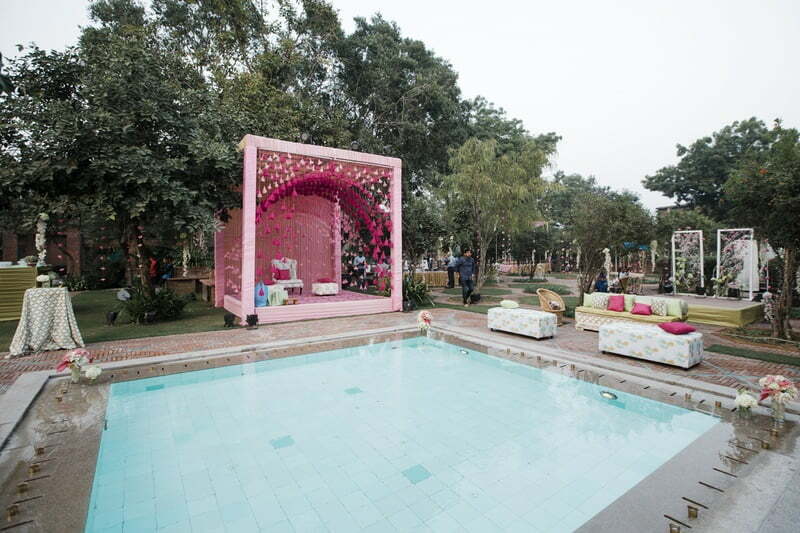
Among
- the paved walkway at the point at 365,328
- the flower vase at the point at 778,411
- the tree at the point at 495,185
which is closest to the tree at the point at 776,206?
the paved walkway at the point at 365,328

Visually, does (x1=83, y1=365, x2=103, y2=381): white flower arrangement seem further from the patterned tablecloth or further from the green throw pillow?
the green throw pillow

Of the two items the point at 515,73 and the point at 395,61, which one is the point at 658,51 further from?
the point at 395,61

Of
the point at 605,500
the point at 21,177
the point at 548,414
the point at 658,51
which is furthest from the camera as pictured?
the point at 658,51

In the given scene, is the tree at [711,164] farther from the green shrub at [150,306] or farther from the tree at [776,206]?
the green shrub at [150,306]

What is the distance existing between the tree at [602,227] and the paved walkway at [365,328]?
84.1 inches

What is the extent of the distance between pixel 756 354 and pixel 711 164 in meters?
27.8

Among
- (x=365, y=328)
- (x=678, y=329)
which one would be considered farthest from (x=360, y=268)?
(x=678, y=329)

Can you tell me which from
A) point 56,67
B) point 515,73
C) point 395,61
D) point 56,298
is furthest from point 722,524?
point 515,73

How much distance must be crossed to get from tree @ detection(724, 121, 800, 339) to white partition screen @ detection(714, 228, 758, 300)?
A: 6212 mm

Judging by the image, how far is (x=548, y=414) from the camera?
461 centimetres

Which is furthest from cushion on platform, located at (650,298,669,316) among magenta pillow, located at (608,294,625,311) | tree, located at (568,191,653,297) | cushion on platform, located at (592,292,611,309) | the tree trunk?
tree, located at (568,191,653,297)

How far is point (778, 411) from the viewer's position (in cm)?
385

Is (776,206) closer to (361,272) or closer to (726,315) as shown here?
(726,315)

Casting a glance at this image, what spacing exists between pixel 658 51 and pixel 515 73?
352 inches
